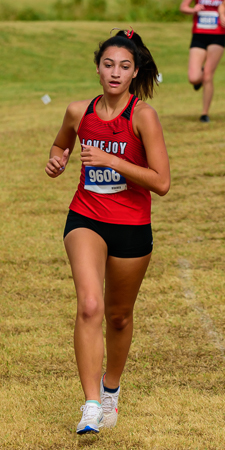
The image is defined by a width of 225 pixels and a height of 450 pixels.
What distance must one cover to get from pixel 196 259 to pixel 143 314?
128 centimetres

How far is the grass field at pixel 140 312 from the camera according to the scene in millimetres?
3525

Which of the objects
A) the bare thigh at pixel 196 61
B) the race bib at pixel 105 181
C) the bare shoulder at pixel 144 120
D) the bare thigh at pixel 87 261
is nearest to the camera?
the bare thigh at pixel 87 261

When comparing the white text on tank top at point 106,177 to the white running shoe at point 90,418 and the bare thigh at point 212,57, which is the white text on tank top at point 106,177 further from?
the bare thigh at point 212,57

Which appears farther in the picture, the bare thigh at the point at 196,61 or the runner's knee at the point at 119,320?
the bare thigh at the point at 196,61

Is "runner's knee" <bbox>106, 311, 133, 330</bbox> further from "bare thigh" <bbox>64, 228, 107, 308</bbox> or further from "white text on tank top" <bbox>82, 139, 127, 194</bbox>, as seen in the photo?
"white text on tank top" <bbox>82, 139, 127, 194</bbox>

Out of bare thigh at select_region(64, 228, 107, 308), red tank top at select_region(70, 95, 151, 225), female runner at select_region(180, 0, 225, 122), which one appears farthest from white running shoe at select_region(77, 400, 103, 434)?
female runner at select_region(180, 0, 225, 122)

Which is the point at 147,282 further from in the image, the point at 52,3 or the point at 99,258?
the point at 52,3

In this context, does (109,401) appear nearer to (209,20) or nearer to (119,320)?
(119,320)

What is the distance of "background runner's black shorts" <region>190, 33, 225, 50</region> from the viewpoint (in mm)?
10633

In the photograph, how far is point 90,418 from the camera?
2965 mm

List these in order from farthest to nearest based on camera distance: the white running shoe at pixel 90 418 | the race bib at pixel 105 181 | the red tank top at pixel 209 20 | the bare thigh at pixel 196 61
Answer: the bare thigh at pixel 196 61
the red tank top at pixel 209 20
the race bib at pixel 105 181
the white running shoe at pixel 90 418

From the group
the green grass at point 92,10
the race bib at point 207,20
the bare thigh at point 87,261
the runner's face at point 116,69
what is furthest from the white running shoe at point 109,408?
the green grass at point 92,10

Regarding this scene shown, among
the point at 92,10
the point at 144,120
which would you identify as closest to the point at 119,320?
the point at 144,120

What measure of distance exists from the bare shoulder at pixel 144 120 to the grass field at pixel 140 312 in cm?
157
